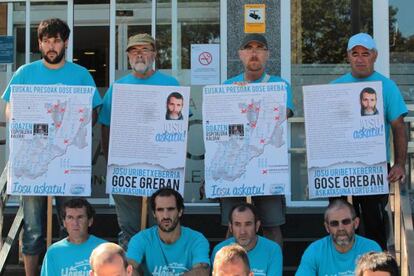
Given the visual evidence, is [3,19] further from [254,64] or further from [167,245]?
[167,245]

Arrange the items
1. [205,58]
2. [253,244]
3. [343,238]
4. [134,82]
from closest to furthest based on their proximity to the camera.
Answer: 1. [343,238]
2. [253,244]
3. [134,82]
4. [205,58]

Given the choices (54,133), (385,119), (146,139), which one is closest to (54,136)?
(54,133)

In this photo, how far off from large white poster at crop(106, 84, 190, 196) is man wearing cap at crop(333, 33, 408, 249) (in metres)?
1.35

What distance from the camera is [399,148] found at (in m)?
5.67

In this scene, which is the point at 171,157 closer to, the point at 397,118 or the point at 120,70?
the point at 397,118

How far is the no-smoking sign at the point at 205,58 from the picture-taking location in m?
8.23

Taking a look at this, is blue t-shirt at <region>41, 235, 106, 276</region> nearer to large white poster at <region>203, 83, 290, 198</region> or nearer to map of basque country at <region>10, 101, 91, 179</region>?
map of basque country at <region>10, 101, 91, 179</region>

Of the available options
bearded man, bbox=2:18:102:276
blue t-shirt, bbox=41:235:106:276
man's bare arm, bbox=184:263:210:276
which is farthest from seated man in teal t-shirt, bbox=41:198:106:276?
man's bare arm, bbox=184:263:210:276

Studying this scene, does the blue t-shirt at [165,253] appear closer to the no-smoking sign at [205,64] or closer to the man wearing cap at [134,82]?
the man wearing cap at [134,82]

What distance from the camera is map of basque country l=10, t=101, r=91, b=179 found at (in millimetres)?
5727

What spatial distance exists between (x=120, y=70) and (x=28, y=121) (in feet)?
9.45

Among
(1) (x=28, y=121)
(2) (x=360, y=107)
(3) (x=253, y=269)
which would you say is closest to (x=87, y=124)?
(1) (x=28, y=121)

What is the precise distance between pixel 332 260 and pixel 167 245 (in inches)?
46.1

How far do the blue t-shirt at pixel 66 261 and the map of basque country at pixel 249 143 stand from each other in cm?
116
